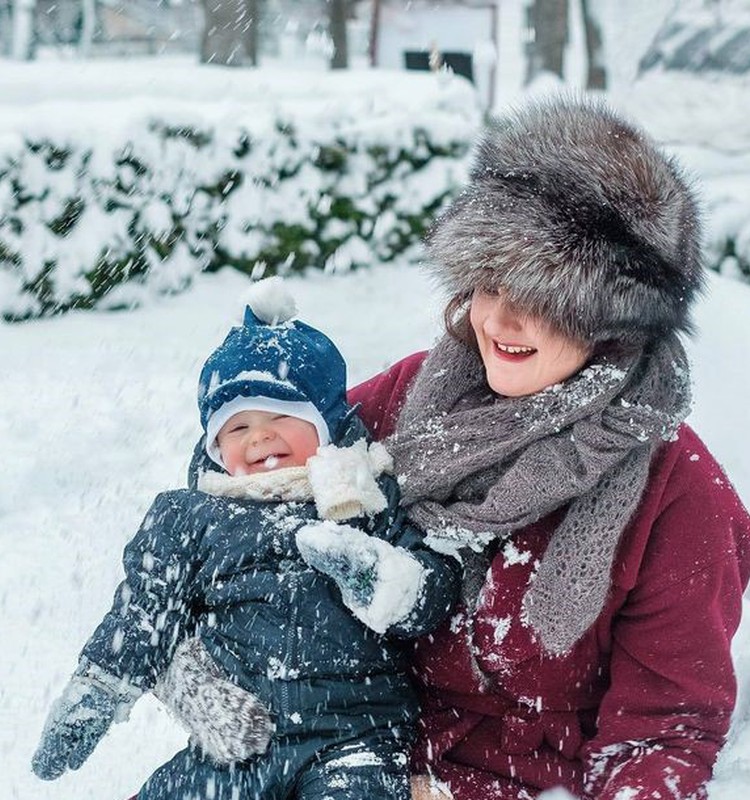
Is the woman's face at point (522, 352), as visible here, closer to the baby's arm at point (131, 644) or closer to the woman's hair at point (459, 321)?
the woman's hair at point (459, 321)

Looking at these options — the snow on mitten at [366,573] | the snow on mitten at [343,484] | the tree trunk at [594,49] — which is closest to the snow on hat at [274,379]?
the snow on mitten at [343,484]

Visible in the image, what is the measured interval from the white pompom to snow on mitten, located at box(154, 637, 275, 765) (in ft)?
2.35

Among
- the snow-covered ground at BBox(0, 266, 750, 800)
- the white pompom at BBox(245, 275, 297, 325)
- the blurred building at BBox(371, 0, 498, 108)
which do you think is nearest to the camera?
the white pompom at BBox(245, 275, 297, 325)

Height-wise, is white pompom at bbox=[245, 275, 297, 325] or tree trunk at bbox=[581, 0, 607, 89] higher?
white pompom at bbox=[245, 275, 297, 325]

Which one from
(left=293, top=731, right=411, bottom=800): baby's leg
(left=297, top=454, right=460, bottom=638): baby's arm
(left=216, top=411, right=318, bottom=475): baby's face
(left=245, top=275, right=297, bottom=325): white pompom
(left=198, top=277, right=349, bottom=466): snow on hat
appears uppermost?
(left=245, top=275, right=297, bottom=325): white pompom

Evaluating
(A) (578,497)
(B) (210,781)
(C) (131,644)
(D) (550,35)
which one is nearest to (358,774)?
(B) (210,781)

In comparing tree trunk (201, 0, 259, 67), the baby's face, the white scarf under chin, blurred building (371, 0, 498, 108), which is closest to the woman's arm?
the baby's face

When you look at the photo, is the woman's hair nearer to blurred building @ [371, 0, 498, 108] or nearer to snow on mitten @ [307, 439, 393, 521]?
snow on mitten @ [307, 439, 393, 521]

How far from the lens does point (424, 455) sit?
2.22 m

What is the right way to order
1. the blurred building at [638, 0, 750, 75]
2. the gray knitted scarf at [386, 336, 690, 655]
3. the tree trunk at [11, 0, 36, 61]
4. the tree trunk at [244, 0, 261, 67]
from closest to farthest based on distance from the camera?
the gray knitted scarf at [386, 336, 690, 655], the blurred building at [638, 0, 750, 75], the tree trunk at [244, 0, 261, 67], the tree trunk at [11, 0, 36, 61]

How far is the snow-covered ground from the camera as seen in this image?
326cm

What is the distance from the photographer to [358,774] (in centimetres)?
201

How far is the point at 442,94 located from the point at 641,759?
8.15 meters

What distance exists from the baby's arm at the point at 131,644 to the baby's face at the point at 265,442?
0.15 m
